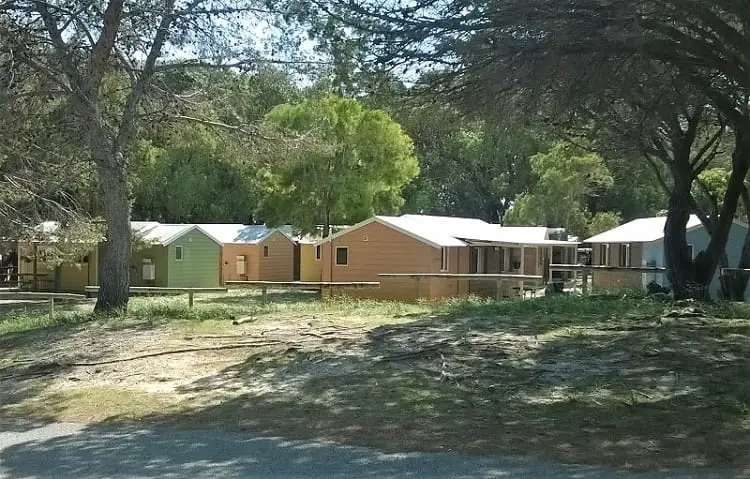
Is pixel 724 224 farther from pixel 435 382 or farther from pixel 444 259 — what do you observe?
pixel 444 259

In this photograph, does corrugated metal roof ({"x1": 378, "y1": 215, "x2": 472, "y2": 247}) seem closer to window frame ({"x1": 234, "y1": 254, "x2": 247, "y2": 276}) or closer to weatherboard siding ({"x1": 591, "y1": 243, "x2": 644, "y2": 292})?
weatherboard siding ({"x1": 591, "y1": 243, "x2": 644, "y2": 292})

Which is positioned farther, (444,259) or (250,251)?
(250,251)

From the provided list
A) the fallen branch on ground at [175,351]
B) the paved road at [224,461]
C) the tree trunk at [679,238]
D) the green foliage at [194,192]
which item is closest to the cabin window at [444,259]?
the green foliage at [194,192]

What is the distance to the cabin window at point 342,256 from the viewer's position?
1496 inches

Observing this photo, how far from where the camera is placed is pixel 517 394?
9938 millimetres

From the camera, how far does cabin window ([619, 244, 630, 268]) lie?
4081 centimetres

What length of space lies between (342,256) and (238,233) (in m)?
10.0

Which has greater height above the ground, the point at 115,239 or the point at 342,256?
the point at 115,239

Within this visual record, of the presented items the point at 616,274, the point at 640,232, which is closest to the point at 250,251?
the point at 640,232

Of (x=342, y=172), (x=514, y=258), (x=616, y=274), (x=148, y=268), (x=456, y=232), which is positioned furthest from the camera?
(x=514, y=258)

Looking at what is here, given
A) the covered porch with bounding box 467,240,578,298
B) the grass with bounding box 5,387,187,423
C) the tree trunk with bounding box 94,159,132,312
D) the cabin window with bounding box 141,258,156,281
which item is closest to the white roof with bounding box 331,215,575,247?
the covered porch with bounding box 467,240,578,298

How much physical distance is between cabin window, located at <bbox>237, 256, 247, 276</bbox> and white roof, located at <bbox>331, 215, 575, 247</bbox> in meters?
9.83

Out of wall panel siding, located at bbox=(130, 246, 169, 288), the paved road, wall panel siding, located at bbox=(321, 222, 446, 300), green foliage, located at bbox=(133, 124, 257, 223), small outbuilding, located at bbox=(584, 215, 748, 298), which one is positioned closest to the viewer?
the paved road

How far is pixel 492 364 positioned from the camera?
11.4 m
